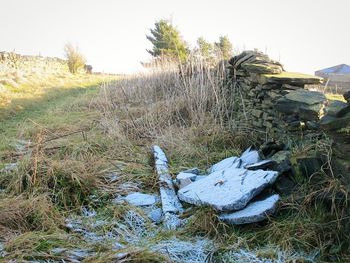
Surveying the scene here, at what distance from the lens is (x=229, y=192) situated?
2.54 meters

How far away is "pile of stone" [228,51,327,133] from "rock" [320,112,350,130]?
1.83ft

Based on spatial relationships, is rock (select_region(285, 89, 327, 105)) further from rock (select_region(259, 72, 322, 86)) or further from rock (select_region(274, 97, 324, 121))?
rock (select_region(259, 72, 322, 86))

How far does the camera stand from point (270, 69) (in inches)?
153

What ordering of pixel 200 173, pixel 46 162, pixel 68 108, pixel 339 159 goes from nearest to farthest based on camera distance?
pixel 339 159
pixel 46 162
pixel 200 173
pixel 68 108

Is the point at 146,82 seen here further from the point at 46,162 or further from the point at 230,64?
the point at 46,162

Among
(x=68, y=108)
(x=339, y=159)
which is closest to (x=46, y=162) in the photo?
(x=339, y=159)

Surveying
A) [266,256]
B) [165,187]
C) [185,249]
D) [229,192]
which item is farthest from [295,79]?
[185,249]

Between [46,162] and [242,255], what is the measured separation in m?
2.06

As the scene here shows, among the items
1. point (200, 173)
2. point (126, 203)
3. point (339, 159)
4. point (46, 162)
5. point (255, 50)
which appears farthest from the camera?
point (255, 50)

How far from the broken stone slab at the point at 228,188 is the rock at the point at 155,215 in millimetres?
234

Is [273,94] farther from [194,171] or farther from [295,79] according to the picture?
[194,171]

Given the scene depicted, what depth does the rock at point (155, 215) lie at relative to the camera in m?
2.67

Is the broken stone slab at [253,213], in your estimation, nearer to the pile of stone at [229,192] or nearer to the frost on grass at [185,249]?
the pile of stone at [229,192]

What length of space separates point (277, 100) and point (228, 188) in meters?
1.18
